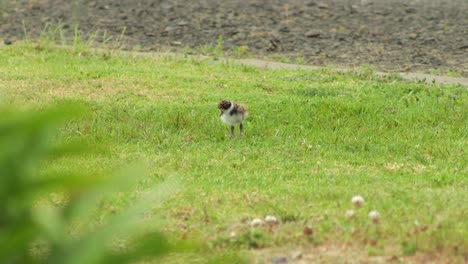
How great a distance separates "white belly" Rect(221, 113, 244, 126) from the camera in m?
8.05

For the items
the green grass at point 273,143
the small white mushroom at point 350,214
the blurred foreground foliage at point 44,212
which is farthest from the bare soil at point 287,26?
the blurred foreground foliage at point 44,212

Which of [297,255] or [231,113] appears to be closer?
[297,255]

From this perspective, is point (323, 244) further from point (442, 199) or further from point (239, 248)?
point (442, 199)

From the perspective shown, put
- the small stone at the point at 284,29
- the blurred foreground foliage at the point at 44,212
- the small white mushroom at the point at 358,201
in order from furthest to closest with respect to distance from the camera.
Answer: the small stone at the point at 284,29
the small white mushroom at the point at 358,201
the blurred foreground foliage at the point at 44,212

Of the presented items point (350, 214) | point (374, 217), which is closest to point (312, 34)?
point (350, 214)

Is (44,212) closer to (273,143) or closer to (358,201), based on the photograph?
(358,201)

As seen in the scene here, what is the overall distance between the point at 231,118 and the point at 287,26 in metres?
6.19

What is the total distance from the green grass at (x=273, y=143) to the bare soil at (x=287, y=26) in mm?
1222

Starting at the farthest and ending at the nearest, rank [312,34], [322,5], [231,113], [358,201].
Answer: [322,5] → [312,34] → [231,113] → [358,201]

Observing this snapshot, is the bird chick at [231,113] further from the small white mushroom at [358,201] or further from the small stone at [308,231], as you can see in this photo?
the small stone at [308,231]

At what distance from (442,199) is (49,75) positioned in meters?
5.95

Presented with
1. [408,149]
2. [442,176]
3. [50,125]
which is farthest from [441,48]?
[50,125]

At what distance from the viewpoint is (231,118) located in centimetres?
807

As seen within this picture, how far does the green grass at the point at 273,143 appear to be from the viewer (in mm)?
5250
